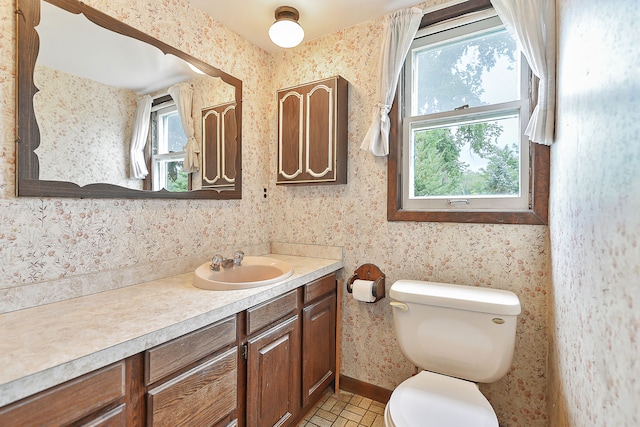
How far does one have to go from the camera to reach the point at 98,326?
93cm

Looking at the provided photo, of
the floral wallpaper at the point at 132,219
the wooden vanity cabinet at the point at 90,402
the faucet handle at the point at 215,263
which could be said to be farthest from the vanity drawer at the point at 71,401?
the faucet handle at the point at 215,263

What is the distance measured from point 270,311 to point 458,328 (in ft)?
2.87

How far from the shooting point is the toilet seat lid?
41.9 inches

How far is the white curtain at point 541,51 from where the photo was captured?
1.24 m

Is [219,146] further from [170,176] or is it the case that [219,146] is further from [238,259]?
[238,259]

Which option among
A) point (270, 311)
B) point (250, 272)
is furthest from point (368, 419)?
point (250, 272)

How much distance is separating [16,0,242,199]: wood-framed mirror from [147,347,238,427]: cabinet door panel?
2.85 feet

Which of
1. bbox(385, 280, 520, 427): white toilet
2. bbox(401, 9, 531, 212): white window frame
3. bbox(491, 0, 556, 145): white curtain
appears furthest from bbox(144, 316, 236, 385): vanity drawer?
bbox(491, 0, 556, 145): white curtain

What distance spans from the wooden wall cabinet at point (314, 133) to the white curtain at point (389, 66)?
210 millimetres

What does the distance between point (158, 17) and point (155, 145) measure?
68 cm

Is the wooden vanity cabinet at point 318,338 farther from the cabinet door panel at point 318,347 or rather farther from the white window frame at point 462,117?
the white window frame at point 462,117

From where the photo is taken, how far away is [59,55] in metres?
1.18

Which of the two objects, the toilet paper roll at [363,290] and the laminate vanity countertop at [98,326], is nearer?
the laminate vanity countertop at [98,326]

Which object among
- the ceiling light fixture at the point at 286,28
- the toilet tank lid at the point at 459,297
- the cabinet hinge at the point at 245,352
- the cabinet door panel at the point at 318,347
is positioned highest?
the ceiling light fixture at the point at 286,28
